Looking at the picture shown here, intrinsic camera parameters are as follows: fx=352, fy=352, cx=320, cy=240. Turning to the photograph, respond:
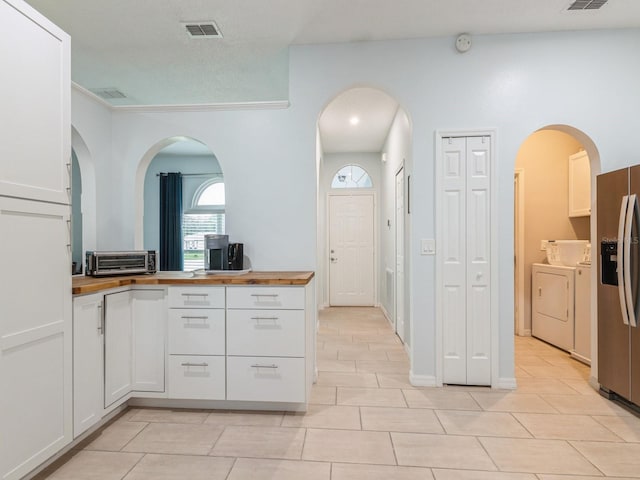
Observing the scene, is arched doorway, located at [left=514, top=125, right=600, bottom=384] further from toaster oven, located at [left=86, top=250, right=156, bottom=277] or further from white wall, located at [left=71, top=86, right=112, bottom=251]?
white wall, located at [left=71, top=86, right=112, bottom=251]

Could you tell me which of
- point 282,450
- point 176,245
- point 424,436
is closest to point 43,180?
point 282,450

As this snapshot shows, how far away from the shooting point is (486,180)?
112 inches

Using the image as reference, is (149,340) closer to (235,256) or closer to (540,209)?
(235,256)

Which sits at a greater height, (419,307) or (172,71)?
(172,71)

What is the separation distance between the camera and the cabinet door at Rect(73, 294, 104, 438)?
196 cm

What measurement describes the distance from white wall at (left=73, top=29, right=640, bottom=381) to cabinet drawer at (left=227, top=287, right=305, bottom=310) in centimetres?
62

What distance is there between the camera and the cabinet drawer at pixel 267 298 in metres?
2.40

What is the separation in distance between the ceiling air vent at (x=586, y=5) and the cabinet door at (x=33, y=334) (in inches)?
142

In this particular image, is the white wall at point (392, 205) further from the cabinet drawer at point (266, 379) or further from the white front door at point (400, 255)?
the cabinet drawer at point (266, 379)

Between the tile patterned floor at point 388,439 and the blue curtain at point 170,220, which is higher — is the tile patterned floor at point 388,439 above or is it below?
below

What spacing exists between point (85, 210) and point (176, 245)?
3.79 metres

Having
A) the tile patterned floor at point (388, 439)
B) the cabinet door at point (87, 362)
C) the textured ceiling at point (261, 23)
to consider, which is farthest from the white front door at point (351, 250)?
the cabinet door at point (87, 362)

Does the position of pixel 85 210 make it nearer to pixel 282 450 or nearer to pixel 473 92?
pixel 282 450

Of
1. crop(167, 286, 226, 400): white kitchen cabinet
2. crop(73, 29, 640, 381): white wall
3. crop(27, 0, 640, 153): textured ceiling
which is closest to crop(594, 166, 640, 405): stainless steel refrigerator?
crop(73, 29, 640, 381): white wall
